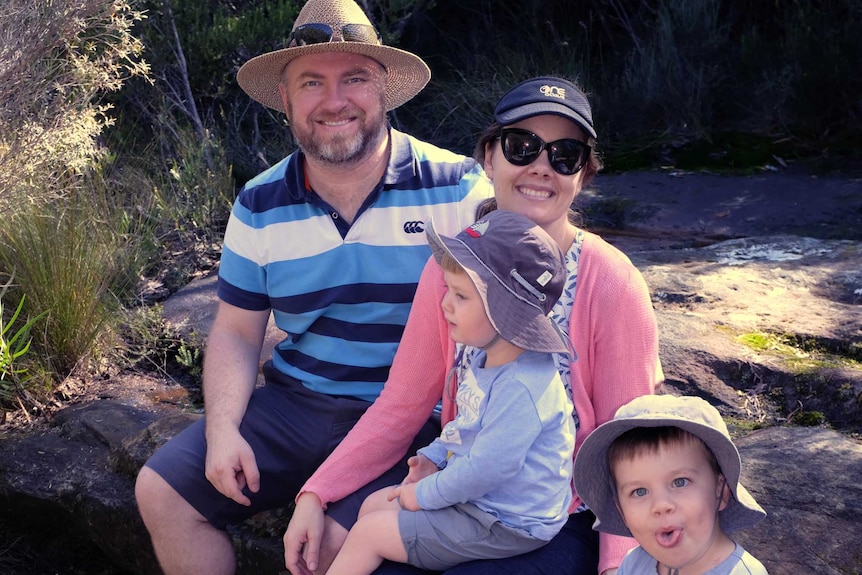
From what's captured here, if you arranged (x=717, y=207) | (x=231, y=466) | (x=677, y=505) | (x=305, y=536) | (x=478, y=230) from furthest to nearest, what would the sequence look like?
(x=717, y=207) → (x=231, y=466) → (x=305, y=536) → (x=478, y=230) → (x=677, y=505)

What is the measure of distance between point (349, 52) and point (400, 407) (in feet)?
3.40

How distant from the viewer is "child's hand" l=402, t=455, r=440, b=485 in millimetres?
2217

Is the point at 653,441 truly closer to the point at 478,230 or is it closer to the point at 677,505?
the point at 677,505

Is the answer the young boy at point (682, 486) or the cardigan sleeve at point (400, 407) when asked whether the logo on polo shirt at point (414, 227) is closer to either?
the cardigan sleeve at point (400, 407)

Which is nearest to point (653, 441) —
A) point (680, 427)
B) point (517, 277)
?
point (680, 427)

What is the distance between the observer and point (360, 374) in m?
2.77

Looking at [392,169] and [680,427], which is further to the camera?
[392,169]

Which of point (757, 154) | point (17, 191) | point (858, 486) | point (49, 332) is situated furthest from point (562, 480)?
point (757, 154)

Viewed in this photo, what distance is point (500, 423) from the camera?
2020mm

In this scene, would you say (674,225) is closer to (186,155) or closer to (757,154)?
(757,154)

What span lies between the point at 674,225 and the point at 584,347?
3917 mm

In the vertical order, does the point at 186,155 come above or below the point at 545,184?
below

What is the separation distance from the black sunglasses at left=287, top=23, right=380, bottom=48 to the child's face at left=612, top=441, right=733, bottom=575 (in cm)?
152

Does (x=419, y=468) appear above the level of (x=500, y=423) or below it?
below
